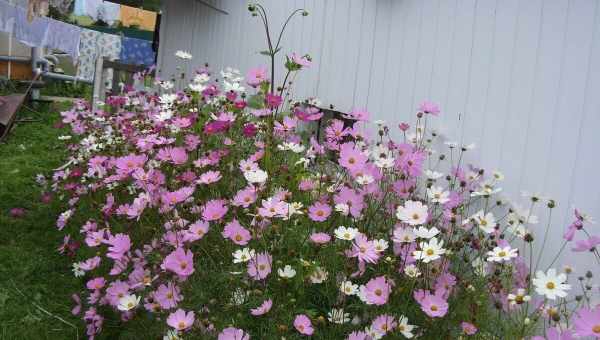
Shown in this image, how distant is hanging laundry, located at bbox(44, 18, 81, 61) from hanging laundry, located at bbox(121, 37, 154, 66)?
8.18 feet

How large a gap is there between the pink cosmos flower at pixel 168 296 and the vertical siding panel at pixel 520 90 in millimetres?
1583

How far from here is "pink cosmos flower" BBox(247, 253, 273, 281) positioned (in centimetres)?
155

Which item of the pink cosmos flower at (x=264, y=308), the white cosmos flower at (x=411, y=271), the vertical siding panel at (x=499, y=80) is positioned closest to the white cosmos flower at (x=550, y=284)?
the white cosmos flower at (x=411, y=271)

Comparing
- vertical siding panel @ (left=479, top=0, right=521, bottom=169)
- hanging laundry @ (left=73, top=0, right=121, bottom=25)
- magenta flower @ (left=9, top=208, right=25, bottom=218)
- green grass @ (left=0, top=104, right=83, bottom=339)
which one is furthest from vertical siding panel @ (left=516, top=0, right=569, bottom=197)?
hanging laundry @ (left=73, top=0, right=121, bottom=25)

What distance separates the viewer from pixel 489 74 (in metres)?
2.65

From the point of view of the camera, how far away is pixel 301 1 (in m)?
4.04

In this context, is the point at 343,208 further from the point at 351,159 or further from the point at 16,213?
the point at 16,213

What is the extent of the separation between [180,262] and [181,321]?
205 mm

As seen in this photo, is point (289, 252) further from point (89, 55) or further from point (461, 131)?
point (89, 55)

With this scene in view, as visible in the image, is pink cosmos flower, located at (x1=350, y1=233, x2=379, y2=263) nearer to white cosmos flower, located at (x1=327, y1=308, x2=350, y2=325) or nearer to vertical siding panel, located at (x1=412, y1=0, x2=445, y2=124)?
white cosmos flower, located at (x1=327, y1=308, x2=350, y2=325)

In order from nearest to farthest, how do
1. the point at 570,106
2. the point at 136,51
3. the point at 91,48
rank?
1. the point at 570,106
2. the point at 91,48
3. the point at 136,51

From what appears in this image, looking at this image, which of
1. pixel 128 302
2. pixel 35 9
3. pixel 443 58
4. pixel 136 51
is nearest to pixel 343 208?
pixel 128 302

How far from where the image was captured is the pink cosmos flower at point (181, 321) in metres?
1.43

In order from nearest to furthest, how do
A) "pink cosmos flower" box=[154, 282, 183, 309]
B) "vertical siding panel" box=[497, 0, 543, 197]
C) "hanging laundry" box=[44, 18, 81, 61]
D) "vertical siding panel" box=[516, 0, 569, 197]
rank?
"pink cosmos flower" box=[154, 282, 183, 309]
"vertical siding panel" box=[516, 0, 569, 197]
"vertical siding panel" box=[497, 0, 543, 197]
"hanging laundry" box=[44, 18, 81, 61]
